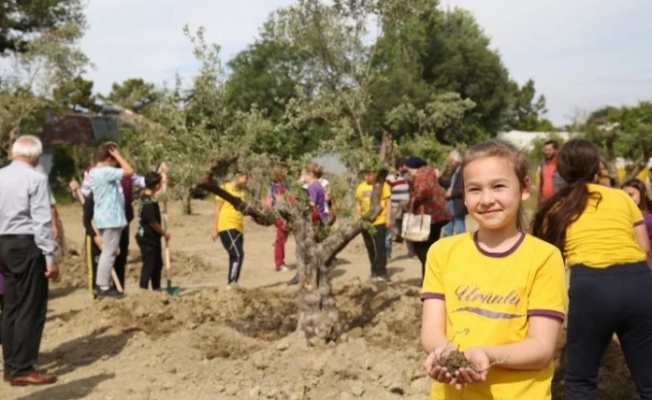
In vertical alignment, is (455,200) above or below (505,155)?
below

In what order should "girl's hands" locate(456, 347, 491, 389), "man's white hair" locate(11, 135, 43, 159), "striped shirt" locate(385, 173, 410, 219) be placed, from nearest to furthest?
"girl's hands" locate(456, 347, 491, 389) → "man's white hair" locate(11, 135, 43, 159) → "striped shirt" locate(385, 173, 410, 219)

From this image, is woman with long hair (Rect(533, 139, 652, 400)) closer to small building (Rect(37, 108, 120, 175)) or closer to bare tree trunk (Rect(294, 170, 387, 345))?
bare tree trunk (Rect(294, 170, 387, 345))

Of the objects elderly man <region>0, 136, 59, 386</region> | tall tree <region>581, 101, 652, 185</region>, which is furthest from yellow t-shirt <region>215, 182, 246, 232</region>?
tall tree <region>581, 101, 652, 185</region>

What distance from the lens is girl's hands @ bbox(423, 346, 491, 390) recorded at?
8.06 feet

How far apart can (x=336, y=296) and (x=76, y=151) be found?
23750mm

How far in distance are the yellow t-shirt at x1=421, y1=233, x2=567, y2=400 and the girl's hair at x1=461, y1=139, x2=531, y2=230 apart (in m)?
0.20

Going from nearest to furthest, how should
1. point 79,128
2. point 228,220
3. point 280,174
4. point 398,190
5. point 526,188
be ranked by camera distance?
point 526,188 < point 280,174 < point 228,220 < point 398,190 < point 79,128

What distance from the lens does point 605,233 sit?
448 cm

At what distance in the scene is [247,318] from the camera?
28.0 ft

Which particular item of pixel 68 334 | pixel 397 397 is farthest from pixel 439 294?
pixel 68 334

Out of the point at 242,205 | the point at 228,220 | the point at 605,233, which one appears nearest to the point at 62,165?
the point at 228,220

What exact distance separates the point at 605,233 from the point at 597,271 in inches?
8.5

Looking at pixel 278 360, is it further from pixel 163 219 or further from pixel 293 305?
pixel 163 219

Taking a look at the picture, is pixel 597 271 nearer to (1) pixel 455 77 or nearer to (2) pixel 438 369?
(2) pixel 438 369
